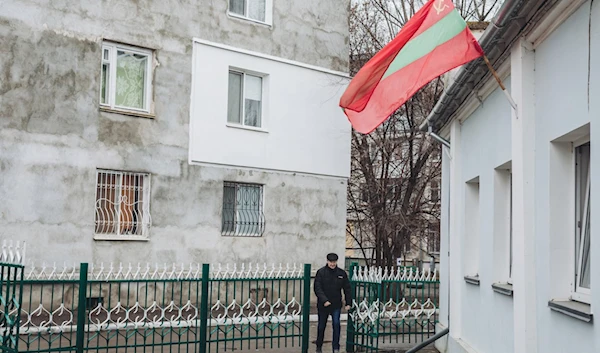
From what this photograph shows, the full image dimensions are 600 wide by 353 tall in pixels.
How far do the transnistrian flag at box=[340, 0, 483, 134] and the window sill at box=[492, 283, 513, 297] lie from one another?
263cm

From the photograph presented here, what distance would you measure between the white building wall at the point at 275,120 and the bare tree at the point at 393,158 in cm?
371

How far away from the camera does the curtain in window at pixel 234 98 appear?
64.1ft

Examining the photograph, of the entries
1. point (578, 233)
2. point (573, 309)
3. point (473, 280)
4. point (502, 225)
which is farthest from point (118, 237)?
point (573, 309)

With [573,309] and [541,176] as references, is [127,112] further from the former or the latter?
[573,309]

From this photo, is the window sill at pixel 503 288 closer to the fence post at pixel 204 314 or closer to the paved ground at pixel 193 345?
the paved ground at pixel 193 345

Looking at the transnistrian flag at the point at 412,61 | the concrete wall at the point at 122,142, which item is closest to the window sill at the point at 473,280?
the transnistrian flag at the point at 412,61

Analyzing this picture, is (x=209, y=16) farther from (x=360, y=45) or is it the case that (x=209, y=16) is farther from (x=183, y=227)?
(x=360, y=45)

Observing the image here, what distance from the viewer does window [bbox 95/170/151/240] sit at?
Answer: 1686cm

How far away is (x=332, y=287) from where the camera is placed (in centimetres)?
1330

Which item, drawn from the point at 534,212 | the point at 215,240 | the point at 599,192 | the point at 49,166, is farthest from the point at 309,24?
the point at 599,192

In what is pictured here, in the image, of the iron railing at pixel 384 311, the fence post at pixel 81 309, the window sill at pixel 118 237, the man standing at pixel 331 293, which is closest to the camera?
the fence post at pixel 81 309

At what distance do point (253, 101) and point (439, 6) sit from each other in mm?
12467

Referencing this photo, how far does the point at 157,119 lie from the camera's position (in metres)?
17.8

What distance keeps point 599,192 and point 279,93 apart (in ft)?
48.4
